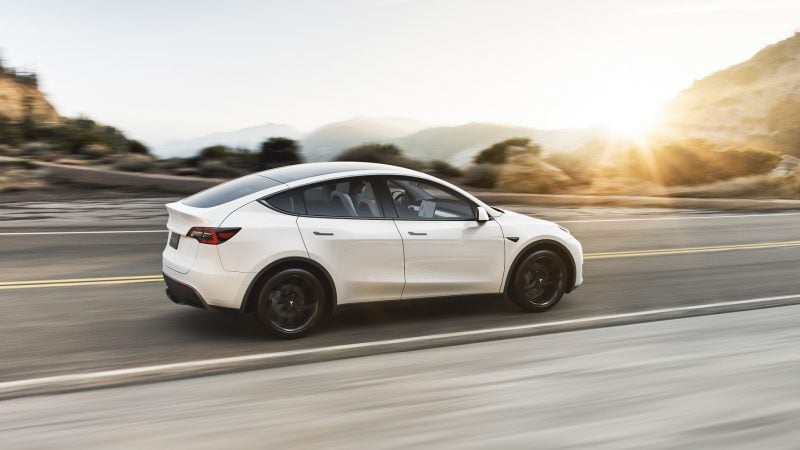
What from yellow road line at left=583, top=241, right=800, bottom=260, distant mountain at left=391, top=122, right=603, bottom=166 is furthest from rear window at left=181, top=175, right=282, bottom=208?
distant mountain at left=391, top=122, right=603, bottom=166

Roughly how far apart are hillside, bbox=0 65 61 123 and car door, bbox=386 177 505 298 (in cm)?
2742

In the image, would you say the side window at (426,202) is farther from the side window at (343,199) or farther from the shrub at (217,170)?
the shrub at (217,170)

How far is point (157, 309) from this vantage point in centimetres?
820

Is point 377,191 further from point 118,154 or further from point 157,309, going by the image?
point 118,154

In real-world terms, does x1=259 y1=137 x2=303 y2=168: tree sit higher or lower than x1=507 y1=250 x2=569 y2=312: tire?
higher

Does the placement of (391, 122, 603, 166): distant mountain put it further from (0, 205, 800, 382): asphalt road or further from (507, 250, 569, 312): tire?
(507, 250, 569, 312): tire

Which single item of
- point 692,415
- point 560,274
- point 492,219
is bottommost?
point 692,415

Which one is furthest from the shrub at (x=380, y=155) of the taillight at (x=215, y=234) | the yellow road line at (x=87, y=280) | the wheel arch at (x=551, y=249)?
the taillight at (x=215, y=234)

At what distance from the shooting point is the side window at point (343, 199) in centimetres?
711

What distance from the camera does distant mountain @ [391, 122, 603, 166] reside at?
27.8m

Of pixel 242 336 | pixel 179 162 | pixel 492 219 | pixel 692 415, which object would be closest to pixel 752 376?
pixel 692 415

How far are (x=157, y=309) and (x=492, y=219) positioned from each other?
11.2 feet

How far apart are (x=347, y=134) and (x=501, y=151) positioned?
546cm

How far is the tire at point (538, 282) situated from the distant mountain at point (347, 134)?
60.9 ft
